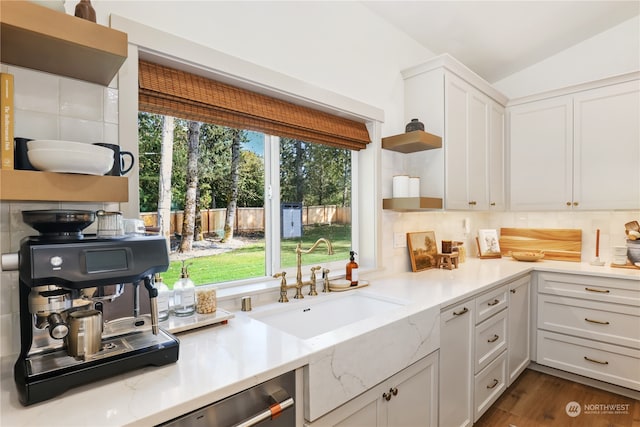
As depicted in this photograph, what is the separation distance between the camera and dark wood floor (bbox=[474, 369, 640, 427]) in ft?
7.12

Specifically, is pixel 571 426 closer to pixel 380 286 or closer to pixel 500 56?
pixel 380 286

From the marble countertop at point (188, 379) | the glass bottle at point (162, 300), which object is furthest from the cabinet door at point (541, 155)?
the glass bottle at point (162, 300)

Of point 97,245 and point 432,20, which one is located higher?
point 432,20

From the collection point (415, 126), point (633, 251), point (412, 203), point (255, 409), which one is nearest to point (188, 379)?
point (255, 409)

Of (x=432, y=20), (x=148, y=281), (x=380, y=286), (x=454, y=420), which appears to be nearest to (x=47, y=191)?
(x=148, y=281)

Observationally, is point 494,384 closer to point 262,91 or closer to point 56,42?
point 262,91

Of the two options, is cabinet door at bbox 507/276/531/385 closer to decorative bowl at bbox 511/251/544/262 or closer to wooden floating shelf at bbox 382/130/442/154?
decorative bowl at bbox 511/251/544/262

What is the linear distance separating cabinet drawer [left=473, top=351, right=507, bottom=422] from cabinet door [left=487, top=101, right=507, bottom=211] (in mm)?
1356

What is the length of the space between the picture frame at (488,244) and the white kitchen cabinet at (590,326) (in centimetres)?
54

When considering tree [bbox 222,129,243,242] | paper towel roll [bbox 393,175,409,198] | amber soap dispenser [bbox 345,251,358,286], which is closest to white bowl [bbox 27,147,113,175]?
tree [bbox 222,129,243,242]

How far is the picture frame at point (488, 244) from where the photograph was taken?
3.30 m

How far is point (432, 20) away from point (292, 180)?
1642mm

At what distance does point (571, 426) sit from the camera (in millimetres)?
2131

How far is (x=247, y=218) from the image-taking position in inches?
75.2
